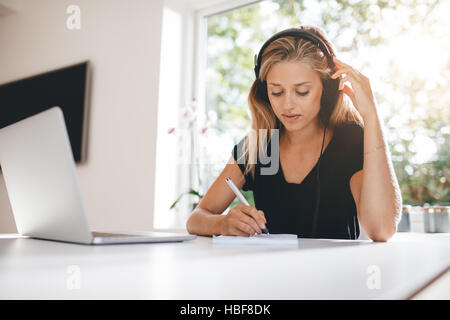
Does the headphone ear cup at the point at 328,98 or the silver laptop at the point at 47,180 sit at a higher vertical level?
the headphone ear cup at the point at 328,98

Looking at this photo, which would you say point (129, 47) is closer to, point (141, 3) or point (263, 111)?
point (141, 3)

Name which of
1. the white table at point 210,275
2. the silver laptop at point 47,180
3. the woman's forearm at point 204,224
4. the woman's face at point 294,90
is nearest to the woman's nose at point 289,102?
the woman's face at point 294,90

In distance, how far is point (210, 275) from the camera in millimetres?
380

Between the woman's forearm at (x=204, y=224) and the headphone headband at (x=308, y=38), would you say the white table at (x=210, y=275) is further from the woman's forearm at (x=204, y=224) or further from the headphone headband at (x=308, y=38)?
the headphone headband at (x=308, y=38)

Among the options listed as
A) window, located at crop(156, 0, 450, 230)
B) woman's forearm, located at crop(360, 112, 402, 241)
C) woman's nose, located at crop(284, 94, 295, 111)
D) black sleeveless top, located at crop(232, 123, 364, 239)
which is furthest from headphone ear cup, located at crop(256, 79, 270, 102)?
window, located at crop(156, 0, 450, 230)

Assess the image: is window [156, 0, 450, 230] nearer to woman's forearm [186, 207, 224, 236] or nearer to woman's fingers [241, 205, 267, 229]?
woman's forearm [186, 207, 224, 236]

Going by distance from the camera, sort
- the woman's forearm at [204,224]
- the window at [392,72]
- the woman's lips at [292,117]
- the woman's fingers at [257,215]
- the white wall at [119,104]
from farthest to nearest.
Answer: the white wall at [119,104] < the window at [392,72] < the woman's lips at [292,117] < the woman's forearm at [204,224] < the woman's fingers at [257,215]

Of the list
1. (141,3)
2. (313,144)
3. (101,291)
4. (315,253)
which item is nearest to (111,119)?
(141,3)

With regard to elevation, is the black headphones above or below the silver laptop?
above

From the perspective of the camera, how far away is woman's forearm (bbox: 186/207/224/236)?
1005 millimetres

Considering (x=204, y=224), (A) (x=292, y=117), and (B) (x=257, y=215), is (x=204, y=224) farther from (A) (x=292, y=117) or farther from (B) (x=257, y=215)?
(A) (x=292, y=117)

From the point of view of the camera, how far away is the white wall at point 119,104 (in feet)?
7.63

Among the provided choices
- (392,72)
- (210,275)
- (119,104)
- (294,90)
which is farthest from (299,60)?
(119,104)

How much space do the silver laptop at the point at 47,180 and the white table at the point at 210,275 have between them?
0.09 m
